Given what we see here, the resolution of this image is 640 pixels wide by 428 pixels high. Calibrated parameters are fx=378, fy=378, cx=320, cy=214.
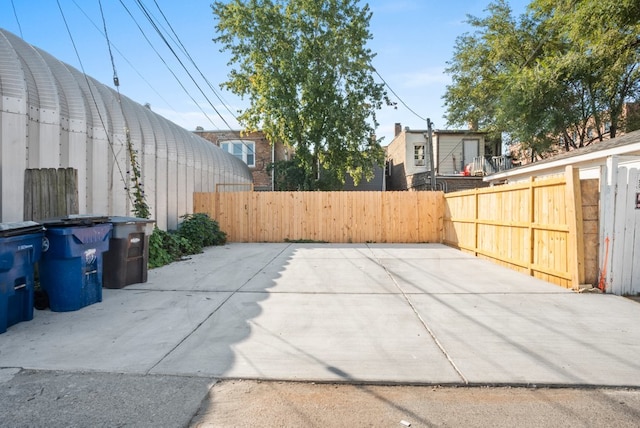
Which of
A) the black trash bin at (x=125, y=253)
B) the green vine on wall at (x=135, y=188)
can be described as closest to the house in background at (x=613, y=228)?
the black trash bin at (x=125, y=253)

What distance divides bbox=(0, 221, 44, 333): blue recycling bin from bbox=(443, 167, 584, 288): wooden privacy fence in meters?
7.49

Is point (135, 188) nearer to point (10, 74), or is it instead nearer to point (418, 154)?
point (10, 74)

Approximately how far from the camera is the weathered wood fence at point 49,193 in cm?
626

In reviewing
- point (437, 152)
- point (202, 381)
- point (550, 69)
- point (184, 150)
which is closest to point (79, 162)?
point (184, 150)

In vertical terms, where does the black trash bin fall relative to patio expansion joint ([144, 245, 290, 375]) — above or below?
above

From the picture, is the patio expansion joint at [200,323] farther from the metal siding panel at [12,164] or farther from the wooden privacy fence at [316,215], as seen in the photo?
the wooden privacy fence at [316,215]

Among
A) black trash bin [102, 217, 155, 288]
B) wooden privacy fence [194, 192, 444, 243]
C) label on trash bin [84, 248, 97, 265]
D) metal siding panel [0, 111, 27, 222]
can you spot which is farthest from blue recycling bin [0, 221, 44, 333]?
wooden privacy fence [194, 192, 444, 243]

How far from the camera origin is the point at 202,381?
299cm

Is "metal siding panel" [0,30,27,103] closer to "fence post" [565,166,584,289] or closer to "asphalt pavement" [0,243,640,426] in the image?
"asphalt pavement" [0,243,640,426]

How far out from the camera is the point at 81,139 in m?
7.90

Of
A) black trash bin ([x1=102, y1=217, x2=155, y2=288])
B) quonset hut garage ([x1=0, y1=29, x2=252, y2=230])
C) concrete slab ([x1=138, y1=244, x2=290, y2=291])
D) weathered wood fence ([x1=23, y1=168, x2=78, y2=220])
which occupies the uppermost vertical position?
quonset hut garage ([x1=0, y1=29, x2=252, y2=230])

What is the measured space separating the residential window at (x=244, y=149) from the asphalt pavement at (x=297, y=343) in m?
20.2

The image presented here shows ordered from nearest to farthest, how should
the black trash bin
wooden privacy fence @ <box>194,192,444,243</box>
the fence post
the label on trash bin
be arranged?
the label on trash bin → the fence post → the black trash bin → wooden privacy fence @ <box>194,192,444,243</box>

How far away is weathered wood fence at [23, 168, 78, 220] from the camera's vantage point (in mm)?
6258
